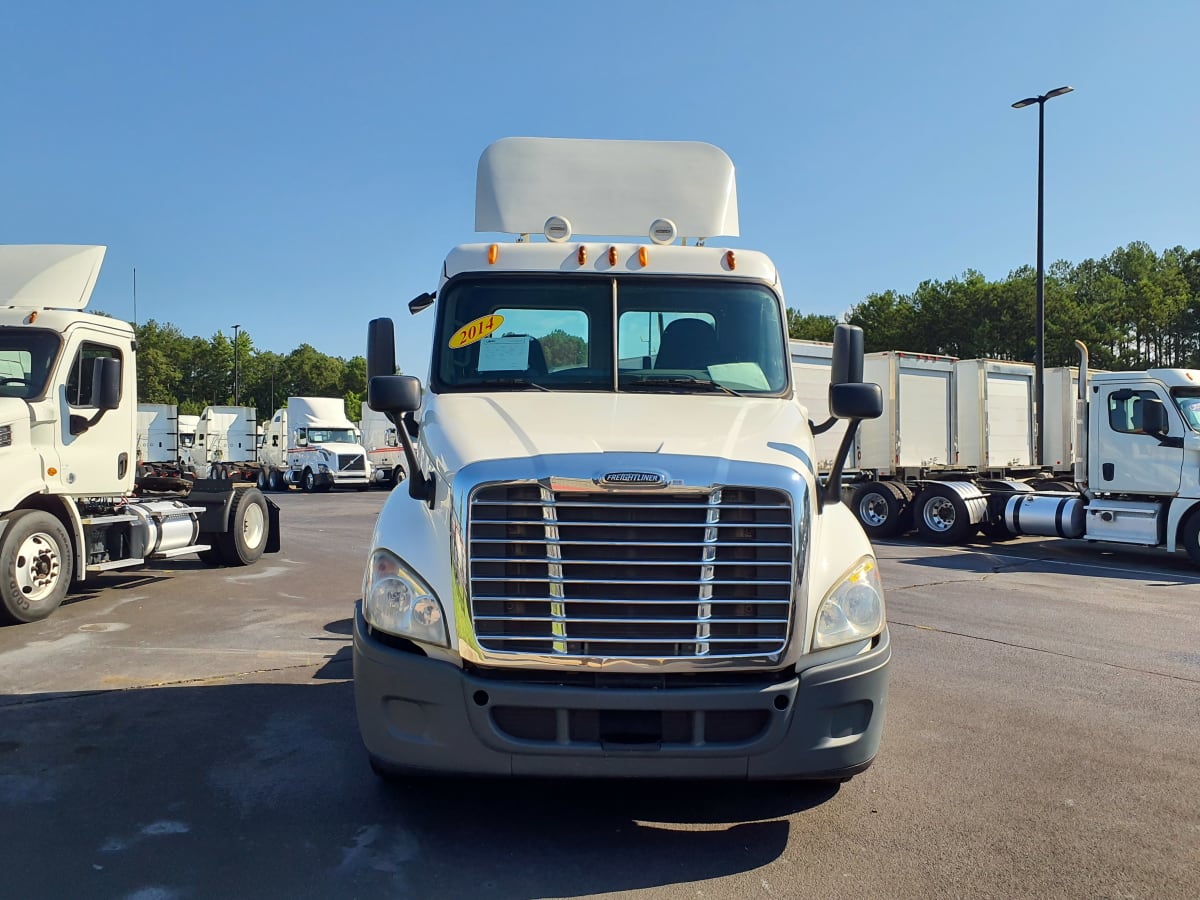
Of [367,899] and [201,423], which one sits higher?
[201,423]

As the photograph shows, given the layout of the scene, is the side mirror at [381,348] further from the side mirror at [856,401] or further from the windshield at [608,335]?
the side mirror at [856,401]

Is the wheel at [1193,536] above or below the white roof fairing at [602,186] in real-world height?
below

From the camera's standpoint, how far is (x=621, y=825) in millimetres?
4027

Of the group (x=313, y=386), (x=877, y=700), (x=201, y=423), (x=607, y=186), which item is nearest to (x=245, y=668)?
(x=607, y=186)

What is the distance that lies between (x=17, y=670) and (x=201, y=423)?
3035 centimetres

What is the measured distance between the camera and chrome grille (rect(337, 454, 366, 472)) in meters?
35.3

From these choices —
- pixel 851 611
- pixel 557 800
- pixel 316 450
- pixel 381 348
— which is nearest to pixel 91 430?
pixel 381 348

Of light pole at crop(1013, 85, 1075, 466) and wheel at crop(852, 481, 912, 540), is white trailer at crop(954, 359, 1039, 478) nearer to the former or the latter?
light pole at crop(1013, 85, 1075, 466)

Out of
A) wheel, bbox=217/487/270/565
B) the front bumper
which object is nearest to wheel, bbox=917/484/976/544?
wheel, bbox=217/487/270/565

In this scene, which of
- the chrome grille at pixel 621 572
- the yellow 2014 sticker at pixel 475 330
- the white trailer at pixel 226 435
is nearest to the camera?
the chrome grille at pixel 621 572

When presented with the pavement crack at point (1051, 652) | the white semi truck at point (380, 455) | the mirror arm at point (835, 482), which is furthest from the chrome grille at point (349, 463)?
the mirror arm at point (835, 482)

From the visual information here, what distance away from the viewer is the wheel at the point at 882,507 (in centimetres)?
1730

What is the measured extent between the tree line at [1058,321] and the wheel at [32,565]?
50633mm

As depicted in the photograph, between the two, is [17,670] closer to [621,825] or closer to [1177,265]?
[621,825]
